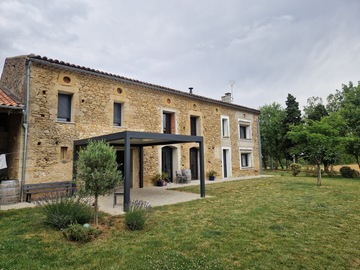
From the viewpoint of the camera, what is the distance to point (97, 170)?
5250 mm

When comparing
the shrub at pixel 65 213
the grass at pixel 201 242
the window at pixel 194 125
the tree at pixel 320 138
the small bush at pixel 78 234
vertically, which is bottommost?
the grass at pixel 201 242

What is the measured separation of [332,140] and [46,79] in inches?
699

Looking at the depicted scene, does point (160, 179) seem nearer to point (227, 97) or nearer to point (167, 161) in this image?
point (167, 161)

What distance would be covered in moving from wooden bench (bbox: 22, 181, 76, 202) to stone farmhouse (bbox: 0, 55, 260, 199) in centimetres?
29

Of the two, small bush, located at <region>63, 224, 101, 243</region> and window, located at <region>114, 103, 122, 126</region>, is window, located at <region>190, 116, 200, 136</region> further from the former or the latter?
small bush, located at <region>63, 224, 101, 243</region>

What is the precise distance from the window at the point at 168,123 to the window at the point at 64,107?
19.3 ft

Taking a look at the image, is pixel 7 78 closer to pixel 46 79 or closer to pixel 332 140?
pixel 46 79

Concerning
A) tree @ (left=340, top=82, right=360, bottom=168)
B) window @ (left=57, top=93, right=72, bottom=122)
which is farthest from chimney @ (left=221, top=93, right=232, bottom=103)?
window @ (left=57, top=93, right=72, bottom=122)

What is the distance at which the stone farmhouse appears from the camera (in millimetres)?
9094

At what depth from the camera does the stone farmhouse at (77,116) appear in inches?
358

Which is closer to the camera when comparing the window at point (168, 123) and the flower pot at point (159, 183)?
the flower pot at point (159, 183)

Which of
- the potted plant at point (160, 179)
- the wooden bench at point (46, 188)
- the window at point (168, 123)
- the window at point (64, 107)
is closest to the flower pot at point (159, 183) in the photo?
the potted plant at point (160, 179)


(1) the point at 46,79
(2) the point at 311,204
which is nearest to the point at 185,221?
(2) the point at 311,204

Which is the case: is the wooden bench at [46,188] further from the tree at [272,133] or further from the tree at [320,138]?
the tree at [272,133]
